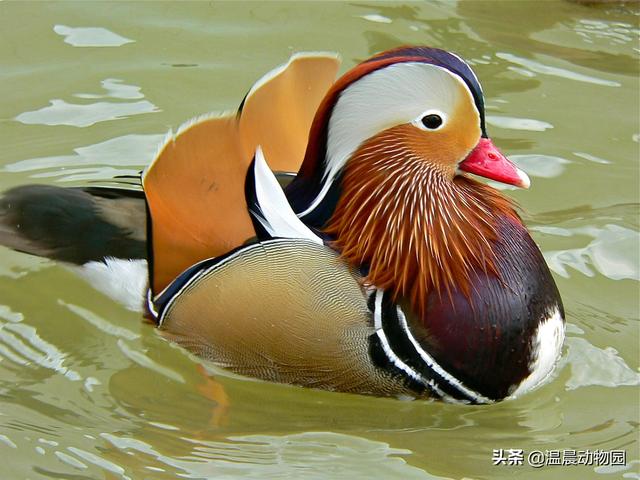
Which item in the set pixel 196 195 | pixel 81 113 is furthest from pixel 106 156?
pixel 196 195

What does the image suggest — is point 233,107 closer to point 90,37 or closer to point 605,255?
point 90,37

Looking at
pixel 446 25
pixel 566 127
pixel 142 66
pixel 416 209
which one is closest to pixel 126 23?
pixel 142 66

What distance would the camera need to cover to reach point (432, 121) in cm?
352

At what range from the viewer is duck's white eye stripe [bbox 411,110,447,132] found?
3488 millimetres

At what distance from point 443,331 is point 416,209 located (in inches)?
16.7

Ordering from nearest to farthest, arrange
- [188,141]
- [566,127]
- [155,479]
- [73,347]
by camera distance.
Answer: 1. [155,479]
2. [188,141]
3. [73,347]
4. [566,127]

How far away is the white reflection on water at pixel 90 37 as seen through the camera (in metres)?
5.89

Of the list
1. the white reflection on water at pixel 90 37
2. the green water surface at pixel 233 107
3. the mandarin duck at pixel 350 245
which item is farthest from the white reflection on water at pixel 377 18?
the mandarin duck at pixel 350 245

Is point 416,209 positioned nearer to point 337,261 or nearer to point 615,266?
point 337,261

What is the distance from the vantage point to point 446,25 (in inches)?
246

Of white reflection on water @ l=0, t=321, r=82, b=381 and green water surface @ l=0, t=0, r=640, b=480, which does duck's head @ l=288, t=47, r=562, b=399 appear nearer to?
green water surface @ l=0, t=0, r=640, b=480

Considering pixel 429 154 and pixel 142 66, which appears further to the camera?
pixel 142 66

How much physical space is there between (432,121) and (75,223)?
4.01 ft

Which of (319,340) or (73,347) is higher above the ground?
(319,340)
